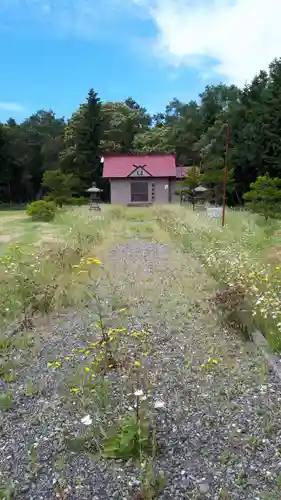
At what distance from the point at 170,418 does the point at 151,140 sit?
34.6 m

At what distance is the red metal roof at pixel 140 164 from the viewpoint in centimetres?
2894

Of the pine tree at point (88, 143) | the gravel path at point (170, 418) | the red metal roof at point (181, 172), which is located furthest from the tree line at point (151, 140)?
the gravel path at point (170, 418)

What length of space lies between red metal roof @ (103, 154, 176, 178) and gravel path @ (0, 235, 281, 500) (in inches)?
989

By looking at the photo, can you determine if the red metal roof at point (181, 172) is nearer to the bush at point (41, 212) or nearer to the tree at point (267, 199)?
the tree at point (267, 199)

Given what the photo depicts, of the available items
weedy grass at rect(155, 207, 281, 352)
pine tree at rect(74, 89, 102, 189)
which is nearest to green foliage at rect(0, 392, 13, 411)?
weedy grass at rect(155, 207, 281, 352)

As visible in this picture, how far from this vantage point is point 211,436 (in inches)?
96.6

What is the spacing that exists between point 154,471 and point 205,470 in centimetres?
25

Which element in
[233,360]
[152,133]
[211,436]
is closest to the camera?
[211,436]

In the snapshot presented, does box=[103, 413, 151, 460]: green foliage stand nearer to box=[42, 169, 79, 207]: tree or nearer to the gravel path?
the gravel path

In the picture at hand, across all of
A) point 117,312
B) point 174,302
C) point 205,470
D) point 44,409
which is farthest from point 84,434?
point 174,302

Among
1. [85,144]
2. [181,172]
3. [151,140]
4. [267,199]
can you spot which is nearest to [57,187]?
[85,144]

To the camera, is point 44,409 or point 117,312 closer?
point 44,409

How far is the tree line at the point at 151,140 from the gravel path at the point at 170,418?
1955cm

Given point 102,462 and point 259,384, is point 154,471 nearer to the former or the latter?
point 102,462
